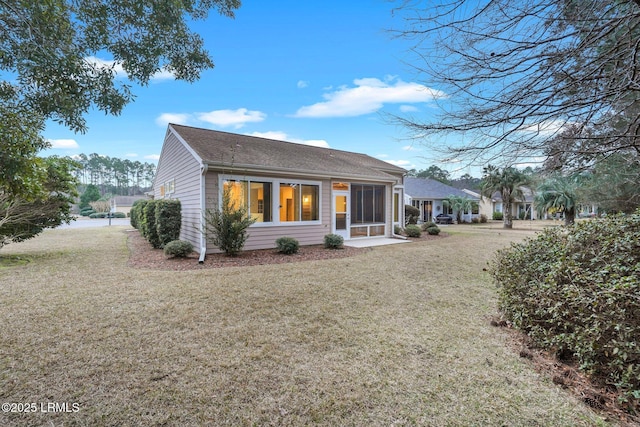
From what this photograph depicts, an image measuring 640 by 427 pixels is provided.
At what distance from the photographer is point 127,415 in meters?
2.20

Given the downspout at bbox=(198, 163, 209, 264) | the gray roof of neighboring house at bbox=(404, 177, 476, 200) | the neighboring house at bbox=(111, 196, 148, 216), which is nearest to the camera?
the downspout at bbox=(198, 163, 209, 264)

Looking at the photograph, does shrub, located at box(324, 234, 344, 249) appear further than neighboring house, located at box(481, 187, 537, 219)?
No

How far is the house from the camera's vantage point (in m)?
9.11

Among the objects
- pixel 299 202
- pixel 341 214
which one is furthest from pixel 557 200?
pixel 299 202

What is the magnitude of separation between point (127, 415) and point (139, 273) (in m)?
5.12

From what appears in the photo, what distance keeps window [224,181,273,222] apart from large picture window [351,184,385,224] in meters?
4.20

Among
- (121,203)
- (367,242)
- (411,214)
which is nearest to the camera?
(367,242)

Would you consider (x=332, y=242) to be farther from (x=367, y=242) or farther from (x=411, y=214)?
(x=411, y=214)

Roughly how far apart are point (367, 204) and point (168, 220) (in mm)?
8107

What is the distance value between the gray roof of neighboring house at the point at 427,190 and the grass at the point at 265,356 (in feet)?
81.6

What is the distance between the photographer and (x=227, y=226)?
835 centimetres

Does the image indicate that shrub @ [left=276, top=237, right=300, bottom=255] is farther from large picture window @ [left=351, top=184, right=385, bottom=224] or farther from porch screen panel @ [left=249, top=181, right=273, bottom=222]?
large picture window @ [left=351, top=184, right=385, bottom=224]

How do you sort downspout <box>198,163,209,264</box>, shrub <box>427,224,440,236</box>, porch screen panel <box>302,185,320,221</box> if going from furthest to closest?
Answer: shrub <box>427,224,440,236</box>, porch screen panel <box>302,185,320,221</box>, downspout <box>198,163,209,264</box>

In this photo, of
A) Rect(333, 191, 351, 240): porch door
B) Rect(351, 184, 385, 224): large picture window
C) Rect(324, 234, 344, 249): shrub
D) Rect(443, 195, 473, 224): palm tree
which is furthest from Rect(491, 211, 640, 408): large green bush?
Rect(443, 195, 473, 224): palm tree
